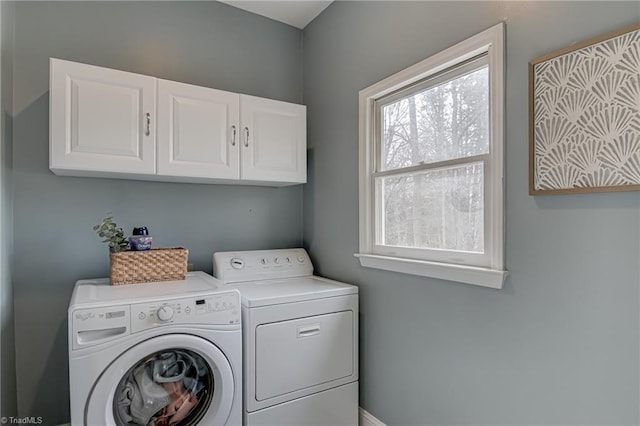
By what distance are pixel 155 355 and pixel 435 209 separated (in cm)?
147

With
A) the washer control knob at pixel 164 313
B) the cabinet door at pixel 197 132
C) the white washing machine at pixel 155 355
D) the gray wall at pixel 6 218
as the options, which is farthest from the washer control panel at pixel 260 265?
the gray wall at pixel 6 218

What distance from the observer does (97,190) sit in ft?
6.87

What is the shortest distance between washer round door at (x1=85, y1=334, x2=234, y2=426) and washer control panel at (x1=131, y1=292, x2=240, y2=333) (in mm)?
72

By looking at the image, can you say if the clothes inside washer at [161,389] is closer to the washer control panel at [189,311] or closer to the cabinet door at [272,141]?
the washer control panel at [189,311]

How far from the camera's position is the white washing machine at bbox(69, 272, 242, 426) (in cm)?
140

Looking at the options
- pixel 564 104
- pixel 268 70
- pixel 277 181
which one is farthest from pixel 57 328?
pixel 564 104

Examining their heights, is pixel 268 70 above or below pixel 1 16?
above

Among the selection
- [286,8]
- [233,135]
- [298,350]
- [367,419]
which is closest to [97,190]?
[233,135]

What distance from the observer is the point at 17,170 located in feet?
6.22

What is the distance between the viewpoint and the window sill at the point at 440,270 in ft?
4.64

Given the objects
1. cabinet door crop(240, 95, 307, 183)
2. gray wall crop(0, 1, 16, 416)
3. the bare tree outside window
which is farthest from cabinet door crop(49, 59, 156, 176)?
the bare tree outside window

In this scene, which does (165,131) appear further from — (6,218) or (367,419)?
(367,419)

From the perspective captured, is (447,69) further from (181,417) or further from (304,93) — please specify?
(181,417)

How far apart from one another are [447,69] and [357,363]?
5.50 feet
